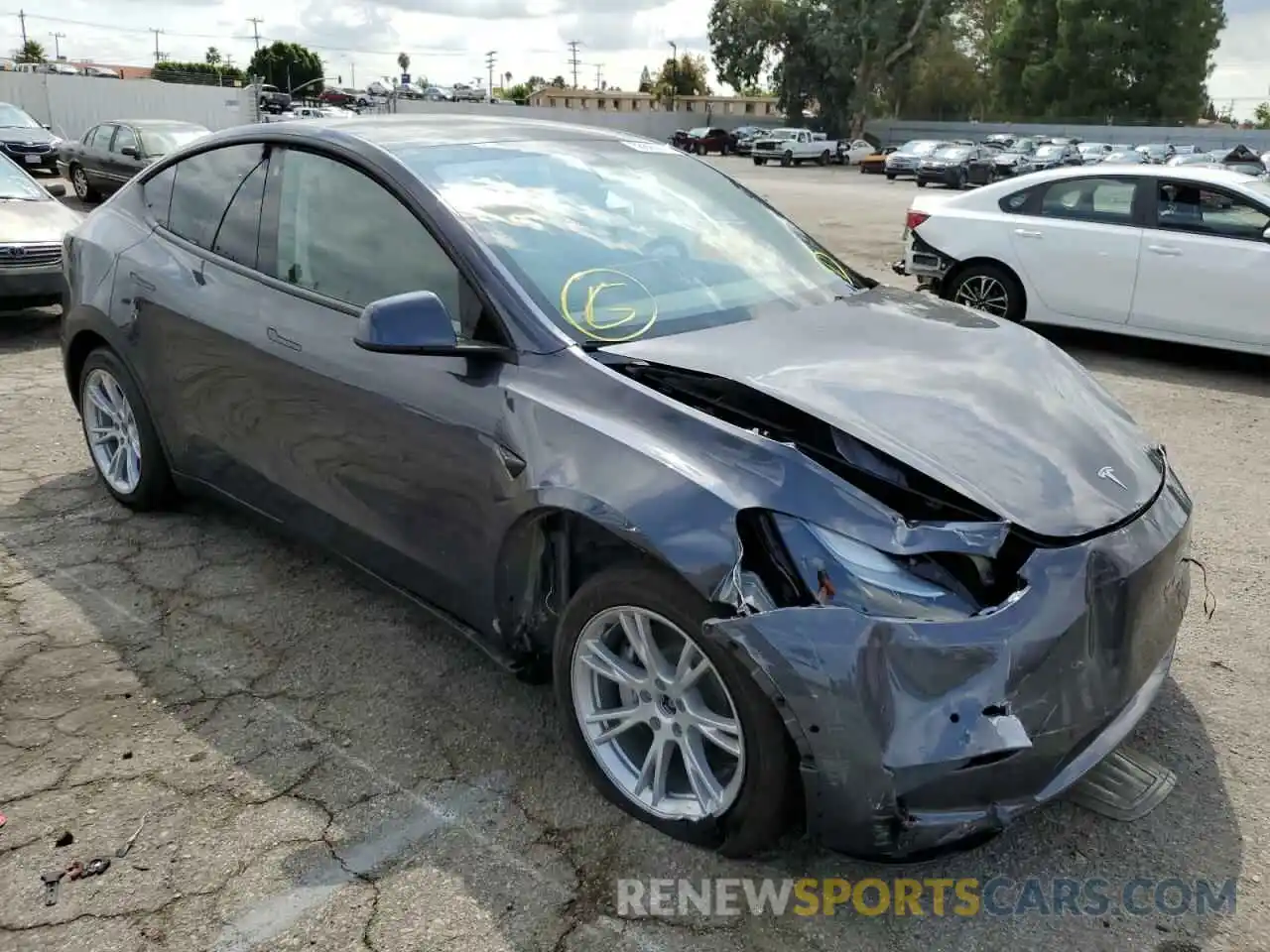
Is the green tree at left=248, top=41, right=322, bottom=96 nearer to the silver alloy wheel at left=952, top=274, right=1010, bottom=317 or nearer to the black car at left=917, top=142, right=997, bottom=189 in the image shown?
the black car at left=917, top=142, right=997, bottom=189

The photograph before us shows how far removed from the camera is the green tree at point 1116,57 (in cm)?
5928

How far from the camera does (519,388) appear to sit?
2.77m

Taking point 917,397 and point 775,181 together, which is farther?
point 775,181

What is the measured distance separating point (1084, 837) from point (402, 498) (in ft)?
6.73

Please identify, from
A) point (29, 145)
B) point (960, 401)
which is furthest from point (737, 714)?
point (29, 145)

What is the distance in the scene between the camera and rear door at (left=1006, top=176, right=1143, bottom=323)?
7949mm

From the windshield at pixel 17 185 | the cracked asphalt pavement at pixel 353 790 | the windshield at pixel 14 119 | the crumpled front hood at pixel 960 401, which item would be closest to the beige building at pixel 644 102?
the windshield at pixel 14 119

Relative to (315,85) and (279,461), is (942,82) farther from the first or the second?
(279,461)

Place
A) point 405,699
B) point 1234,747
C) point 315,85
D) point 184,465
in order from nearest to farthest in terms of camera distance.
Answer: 1. point 1234,747
2. point 405,699
3. point 184,465
4. point 315,85

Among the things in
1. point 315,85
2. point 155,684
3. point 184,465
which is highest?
point 315,85

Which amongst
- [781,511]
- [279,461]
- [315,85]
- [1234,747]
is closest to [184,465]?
[279,461]

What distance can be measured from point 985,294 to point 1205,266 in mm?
1632

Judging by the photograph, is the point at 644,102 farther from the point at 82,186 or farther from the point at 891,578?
the point at 891,578

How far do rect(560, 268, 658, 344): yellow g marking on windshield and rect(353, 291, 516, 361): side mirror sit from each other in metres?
0.35
